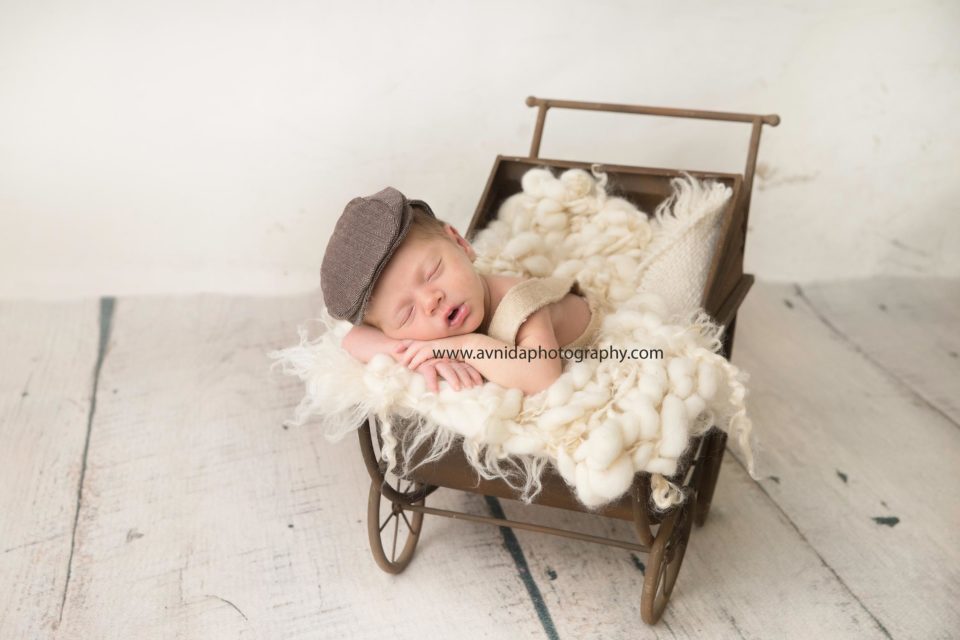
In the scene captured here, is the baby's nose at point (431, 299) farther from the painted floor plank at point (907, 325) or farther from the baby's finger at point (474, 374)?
the painted floor plank at point (907, 325)

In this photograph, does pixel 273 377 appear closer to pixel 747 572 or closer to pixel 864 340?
pixel 747 572

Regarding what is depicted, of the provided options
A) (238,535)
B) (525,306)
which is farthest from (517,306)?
(238,535)

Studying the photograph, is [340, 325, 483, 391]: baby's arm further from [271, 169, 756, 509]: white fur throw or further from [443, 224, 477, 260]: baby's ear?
[443, 224, 477, 260]: baby's ear

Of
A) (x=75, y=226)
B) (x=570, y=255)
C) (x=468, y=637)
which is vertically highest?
(x=570, y=255)

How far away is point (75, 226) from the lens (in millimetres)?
2352

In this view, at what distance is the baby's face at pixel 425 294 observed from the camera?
4.34 ft

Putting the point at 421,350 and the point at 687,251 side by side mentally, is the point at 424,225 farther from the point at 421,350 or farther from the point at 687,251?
the point at 687,251

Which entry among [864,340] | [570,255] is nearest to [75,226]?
[570,255]

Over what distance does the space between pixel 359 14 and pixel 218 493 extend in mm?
1115

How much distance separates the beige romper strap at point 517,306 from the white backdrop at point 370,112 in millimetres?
989

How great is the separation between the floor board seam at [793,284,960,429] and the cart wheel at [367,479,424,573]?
1.13 metres

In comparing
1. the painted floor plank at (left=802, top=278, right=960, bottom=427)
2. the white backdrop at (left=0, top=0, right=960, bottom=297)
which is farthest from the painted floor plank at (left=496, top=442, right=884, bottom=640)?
the white backdrop at (left=0, top=0, right=960, bottom=297)

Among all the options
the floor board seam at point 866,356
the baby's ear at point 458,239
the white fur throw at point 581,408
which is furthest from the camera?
the floor board seam at point 866,356

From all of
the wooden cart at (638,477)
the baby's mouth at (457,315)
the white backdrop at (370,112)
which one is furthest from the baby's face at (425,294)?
the white backdrop at (370,112)
